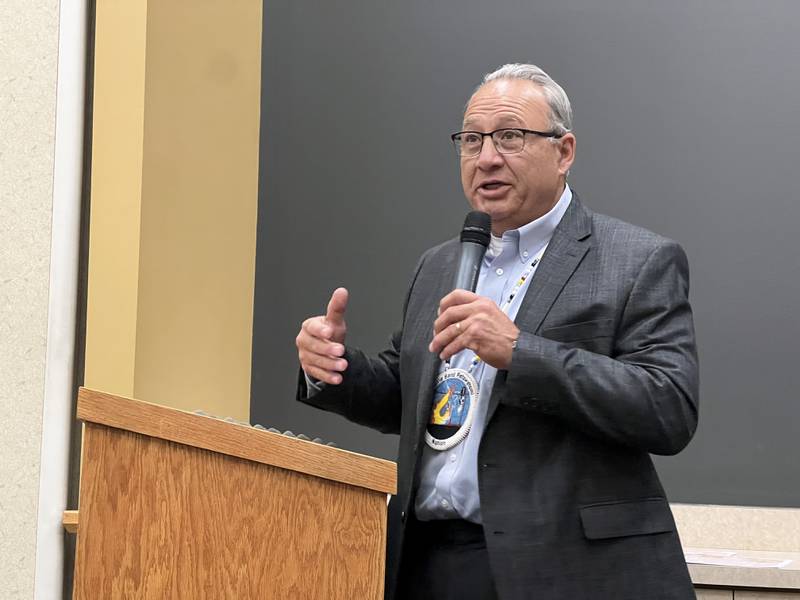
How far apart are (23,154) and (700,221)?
2.03 meters

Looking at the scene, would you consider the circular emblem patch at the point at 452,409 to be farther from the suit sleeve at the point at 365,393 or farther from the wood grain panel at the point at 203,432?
the wood grain panel at the point at 203,432

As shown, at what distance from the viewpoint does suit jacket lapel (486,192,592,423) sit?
5.74 feet

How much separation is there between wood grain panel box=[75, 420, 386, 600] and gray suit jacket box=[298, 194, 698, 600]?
0.34 meters

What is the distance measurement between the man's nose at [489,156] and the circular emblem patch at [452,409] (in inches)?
15.3

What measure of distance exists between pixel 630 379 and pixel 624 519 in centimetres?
24

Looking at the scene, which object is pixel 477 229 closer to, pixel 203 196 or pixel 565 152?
pixel 565 152

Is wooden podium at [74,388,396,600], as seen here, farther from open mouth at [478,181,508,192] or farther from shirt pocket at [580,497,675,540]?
open mouth at [478,181,508,192]

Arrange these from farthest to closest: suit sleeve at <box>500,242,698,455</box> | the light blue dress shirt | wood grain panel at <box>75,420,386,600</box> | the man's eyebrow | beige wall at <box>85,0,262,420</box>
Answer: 1. beige wall at <box>85,0,262,420</box>
2. the man's eyebrow
3. the light blue dress shirt
4. suit sleeve at <box>500,242,698,455</box>
5. wood grain panel at <box>75,420,386,600</box>

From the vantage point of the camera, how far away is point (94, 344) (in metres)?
2.56

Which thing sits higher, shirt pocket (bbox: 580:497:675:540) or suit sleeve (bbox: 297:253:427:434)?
suit sleeve (bbox: 297:253:427:434)

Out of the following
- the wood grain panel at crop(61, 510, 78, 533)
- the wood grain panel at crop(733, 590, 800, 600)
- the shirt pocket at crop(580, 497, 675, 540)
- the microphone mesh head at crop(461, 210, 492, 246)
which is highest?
the microphone mesh head at crop(461, 210, 492, 246)

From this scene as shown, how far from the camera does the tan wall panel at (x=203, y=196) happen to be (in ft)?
10.5

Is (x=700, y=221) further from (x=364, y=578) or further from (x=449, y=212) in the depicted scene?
(x=364, y=578)

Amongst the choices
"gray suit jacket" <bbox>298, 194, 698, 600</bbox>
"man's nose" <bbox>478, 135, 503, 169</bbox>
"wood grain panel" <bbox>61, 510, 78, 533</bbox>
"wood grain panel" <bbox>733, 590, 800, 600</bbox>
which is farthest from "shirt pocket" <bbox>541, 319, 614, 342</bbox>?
"wood grain panel" <bbox>733, 590, 800, 600</bbox>
